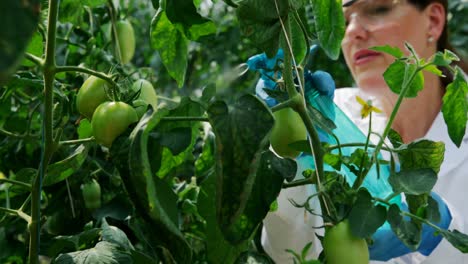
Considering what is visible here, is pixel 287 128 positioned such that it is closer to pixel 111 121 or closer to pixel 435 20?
pixel 111 121

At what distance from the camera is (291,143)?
2.00ft

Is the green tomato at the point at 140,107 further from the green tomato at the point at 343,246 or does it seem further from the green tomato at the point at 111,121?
the green tomato at the point at 343,246

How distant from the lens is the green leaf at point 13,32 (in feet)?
0.79

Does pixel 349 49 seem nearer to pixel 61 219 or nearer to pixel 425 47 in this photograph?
pixel 425 47

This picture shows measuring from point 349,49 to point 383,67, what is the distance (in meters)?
0.11

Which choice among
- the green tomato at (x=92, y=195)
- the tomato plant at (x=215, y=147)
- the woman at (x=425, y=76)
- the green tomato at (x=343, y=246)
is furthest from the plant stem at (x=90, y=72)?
the woman at (x=425, y=76)

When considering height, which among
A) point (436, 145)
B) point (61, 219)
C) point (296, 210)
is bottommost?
point (296, 210)

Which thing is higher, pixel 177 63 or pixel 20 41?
pixel 20 41

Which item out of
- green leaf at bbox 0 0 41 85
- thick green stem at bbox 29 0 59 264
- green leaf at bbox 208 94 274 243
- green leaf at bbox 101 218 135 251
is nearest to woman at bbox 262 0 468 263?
green leaf at bbox 101 218 135 251

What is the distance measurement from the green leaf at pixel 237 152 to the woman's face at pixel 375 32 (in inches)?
42.0

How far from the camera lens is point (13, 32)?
0.25 m

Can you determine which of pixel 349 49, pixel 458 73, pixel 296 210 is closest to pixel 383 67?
pixel 349 49

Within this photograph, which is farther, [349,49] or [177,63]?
[349,49]

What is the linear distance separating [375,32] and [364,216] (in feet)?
3.47
